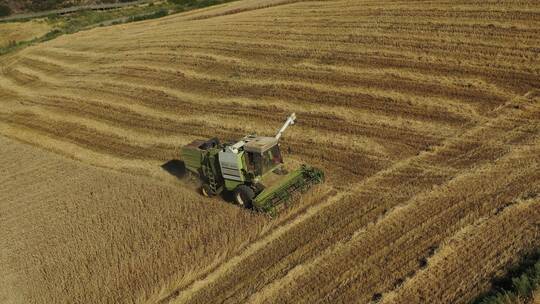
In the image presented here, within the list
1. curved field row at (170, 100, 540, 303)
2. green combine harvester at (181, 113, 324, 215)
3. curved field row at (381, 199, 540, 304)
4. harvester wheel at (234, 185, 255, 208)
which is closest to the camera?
curved field row at (381, 199, 540, 304)

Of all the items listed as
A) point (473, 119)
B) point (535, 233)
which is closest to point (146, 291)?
point (535, 233)

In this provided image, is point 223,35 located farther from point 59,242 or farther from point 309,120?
point 59,242

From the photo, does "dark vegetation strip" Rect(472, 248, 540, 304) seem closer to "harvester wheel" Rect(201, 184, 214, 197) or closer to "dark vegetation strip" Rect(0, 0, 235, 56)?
"harvester wheel" Rect(201, 184, 214, 197)

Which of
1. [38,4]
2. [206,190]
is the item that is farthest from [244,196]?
[38,4]

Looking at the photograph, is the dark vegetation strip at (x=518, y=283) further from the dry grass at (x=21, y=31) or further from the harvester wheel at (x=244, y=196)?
the dry grass at (x=21, y=31)

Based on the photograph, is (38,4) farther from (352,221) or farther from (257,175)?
(352,221)

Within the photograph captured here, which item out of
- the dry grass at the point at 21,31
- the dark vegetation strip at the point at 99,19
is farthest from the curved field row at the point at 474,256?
the dry grass at the point at 21,31

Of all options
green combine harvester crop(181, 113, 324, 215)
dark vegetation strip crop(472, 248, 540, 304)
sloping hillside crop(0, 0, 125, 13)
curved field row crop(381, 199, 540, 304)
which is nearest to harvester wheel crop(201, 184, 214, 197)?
green combine harvester crop(181, 113, 324, 215)
